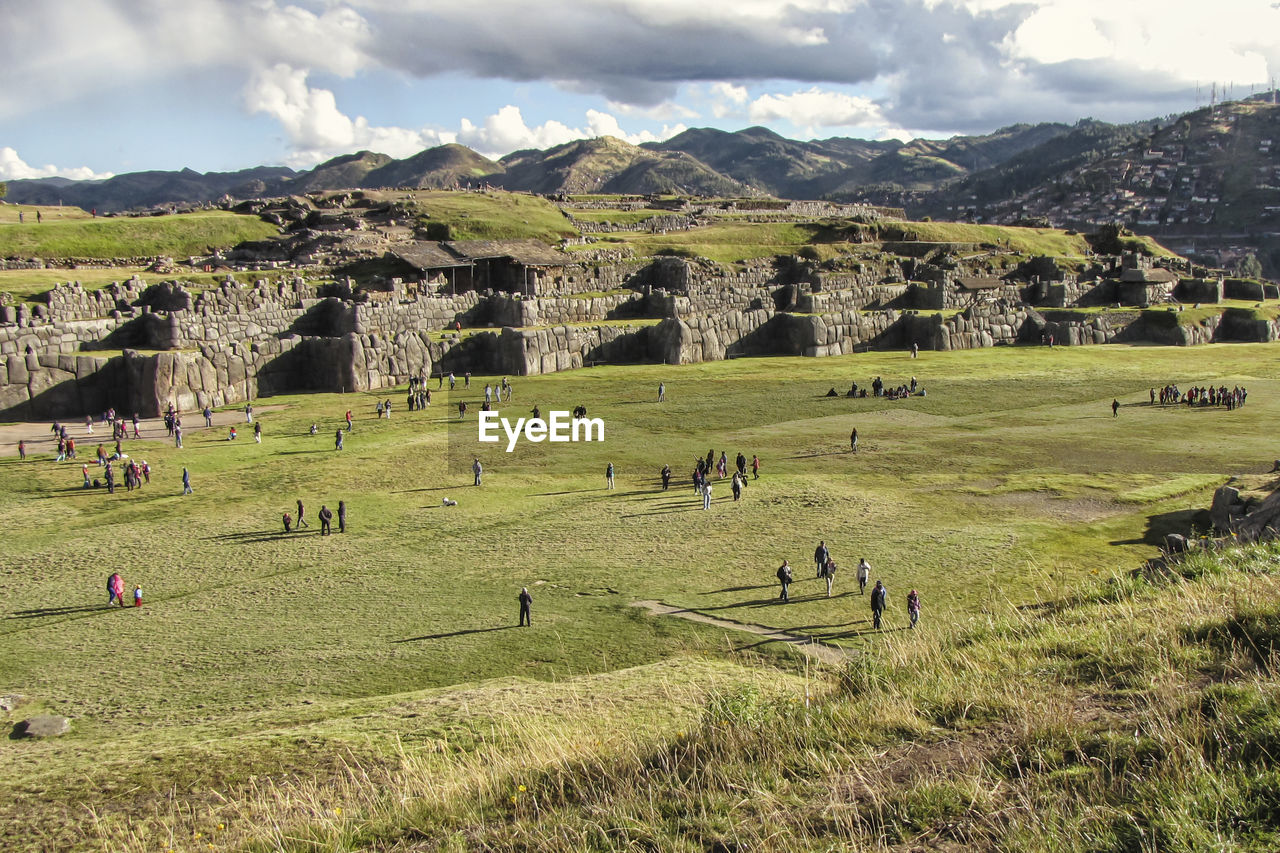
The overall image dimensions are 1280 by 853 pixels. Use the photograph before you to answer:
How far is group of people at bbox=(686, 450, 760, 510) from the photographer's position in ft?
97.9

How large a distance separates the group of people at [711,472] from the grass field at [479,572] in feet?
1.67

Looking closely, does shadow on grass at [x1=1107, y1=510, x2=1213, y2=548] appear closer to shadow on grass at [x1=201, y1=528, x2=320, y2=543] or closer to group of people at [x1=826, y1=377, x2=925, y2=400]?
group of people at [x1=826, y1=377, x2=925, y2=400]

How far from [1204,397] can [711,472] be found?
94.4 feet

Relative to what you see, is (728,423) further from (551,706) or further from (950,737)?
(950,737)

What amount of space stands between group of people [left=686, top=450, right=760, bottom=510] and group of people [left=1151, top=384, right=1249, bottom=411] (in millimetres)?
25049

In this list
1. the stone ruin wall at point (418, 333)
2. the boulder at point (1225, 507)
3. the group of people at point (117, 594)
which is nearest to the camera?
the group of people at point (117, 594)

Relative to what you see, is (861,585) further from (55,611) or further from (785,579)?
(55,611)

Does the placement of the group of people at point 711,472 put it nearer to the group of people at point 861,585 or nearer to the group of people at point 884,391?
the group of people at point 861,585

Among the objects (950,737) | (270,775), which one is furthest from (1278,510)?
(270,775)

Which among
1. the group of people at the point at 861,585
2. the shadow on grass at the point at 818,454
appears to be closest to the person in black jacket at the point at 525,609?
the group of people at the point at 861,585

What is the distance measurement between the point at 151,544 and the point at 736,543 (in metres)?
16.8

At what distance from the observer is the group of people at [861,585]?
19172mm

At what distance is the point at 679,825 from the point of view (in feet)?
23.8
